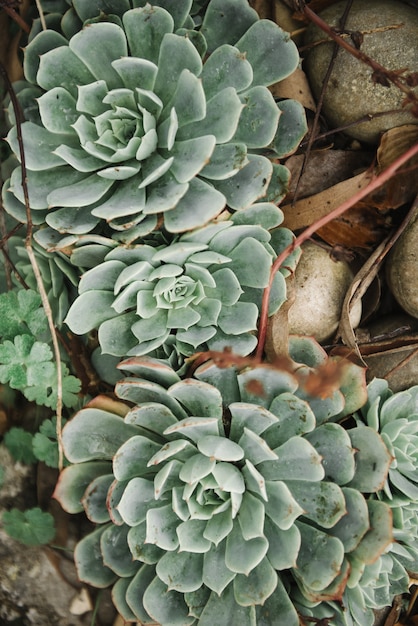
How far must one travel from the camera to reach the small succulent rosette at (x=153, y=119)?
1.21m

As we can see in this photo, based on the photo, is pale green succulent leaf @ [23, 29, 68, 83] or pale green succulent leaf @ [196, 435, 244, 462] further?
pale green succulent leaf @ [23, 29, 68, 83]

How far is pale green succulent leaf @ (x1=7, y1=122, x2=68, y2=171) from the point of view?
1.29 m

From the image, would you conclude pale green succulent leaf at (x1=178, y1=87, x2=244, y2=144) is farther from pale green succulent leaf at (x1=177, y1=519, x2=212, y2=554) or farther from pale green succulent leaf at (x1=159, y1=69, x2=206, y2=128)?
pale green succulent leaf at (x1=177, y1=519, x2=212, y2=554)

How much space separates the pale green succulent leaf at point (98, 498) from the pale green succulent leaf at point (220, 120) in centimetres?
75

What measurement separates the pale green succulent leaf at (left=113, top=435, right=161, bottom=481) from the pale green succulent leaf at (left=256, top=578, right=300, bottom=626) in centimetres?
37

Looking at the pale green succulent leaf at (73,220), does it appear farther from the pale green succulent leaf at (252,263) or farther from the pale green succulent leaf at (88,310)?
the pale green succulent leaf at (252,263)

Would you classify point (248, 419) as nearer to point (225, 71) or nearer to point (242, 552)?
point (242, 552)

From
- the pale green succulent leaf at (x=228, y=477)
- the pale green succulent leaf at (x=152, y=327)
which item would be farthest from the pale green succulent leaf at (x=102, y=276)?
the pale green succulent leaf at (x=228, y=477)

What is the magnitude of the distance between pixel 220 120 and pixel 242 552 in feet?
2.84

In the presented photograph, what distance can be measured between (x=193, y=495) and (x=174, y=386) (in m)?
0.23

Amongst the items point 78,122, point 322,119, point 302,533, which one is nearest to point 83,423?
point 302,533

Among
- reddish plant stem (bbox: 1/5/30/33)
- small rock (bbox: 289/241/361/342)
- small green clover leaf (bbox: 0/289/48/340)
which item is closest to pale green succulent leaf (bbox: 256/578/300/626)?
small rock (bbox: 289/241/361/342)

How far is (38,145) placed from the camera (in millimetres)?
1308

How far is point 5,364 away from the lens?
142cm
